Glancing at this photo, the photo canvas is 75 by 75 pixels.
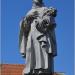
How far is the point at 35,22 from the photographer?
1950 centimetres

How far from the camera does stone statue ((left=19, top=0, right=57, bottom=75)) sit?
18.9 metres

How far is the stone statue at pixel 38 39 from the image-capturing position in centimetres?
1891

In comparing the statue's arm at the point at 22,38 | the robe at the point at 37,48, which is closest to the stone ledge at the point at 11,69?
the statue's arm at the point at 22,38

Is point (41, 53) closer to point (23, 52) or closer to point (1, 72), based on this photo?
point (23, 52)

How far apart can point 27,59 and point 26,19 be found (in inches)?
62.3

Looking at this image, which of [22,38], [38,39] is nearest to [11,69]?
[22,38]

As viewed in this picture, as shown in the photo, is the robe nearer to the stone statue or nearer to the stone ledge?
the stone statue

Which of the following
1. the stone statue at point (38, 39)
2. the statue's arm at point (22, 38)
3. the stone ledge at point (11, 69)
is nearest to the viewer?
the stone statue at point (38, 39)

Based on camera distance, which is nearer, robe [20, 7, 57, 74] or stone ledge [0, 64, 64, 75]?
robe [20, 7, 57, 74]

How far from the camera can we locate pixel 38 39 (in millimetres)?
19281

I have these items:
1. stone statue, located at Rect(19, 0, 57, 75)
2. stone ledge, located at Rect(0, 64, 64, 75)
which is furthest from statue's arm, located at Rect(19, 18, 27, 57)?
stone ledge, located at Rect(0, 64, 64, 75)

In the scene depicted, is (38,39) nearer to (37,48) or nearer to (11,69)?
(37,48)

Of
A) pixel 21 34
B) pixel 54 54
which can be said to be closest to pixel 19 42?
pixel 21 34

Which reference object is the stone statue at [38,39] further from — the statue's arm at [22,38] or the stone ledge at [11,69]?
the stone ledge at [11,69]
